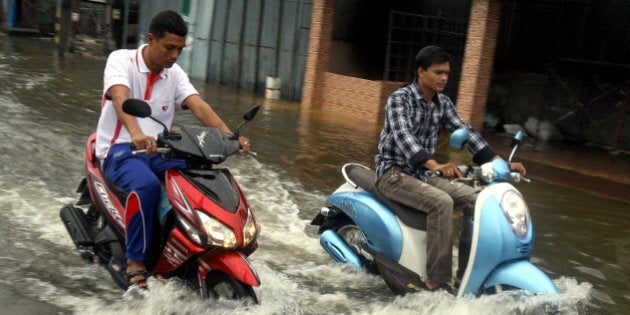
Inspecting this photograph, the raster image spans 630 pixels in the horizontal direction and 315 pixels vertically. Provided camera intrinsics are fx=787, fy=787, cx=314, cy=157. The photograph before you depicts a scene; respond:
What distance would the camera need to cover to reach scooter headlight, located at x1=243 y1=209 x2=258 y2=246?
4168 mm

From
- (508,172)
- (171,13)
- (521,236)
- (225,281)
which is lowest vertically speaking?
(225,281)

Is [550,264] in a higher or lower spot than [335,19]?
lower

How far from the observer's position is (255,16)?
58.1 ft

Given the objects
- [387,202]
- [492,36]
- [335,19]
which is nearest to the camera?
[387,202]

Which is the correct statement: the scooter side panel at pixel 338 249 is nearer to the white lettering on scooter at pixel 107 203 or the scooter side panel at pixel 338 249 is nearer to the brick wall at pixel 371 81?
the white lettering on scooter at pixel 107 203

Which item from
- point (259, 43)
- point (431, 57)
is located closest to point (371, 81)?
point (259, 43)

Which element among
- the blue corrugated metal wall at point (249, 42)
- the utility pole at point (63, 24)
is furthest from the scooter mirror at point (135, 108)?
the utility pole at point (63, 24)

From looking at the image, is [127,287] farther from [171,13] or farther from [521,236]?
[521,236]

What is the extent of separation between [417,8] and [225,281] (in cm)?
1412

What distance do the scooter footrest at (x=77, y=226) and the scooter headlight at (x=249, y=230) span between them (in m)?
1.18

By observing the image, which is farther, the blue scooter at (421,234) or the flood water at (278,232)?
the flood water at (278,232)

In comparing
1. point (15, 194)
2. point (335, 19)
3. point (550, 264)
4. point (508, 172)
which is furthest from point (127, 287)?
point (335, 19)

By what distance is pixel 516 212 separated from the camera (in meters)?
4.50

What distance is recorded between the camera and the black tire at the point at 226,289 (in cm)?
412
